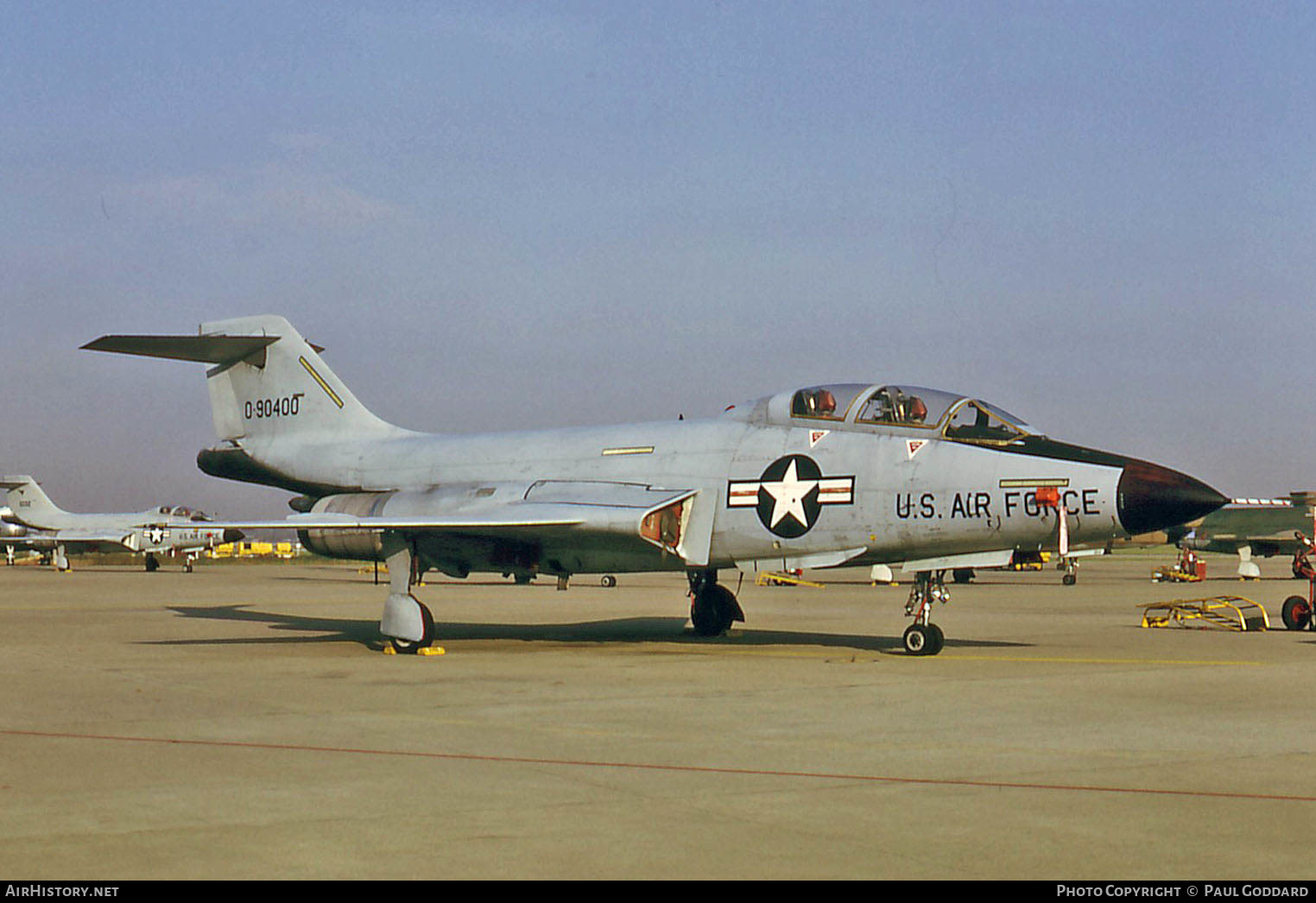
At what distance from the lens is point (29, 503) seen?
7150cm

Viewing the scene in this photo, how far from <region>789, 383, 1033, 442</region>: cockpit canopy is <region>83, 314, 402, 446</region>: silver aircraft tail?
8.01 meters

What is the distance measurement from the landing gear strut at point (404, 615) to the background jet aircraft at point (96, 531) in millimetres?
40672

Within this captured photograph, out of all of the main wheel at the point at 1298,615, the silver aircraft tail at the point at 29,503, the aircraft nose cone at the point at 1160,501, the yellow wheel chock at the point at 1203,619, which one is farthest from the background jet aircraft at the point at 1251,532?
the silver aircraft tail at the point at 29,503

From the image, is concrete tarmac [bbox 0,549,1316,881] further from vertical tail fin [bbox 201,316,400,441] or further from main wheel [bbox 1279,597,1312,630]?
vertical tail fin [bbox 201,316,400,441]

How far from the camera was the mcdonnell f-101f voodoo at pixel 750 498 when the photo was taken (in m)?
14.1

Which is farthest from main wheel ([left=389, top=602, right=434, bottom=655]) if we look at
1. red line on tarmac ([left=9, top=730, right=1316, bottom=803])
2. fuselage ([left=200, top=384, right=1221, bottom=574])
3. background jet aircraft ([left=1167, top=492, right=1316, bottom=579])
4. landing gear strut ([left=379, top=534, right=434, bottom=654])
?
background jet aircraft ([left=1167, top=492, right=1316, bottom=579])

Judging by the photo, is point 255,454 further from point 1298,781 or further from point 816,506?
point 1298,781

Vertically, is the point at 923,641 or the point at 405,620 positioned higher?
the point at 405,620

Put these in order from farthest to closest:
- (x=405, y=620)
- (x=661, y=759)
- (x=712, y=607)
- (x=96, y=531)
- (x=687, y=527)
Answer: (x=96, y=531) < (x=712, y=607) < (x=687, y=527) < (x=405, y=620) < (x=661, y=759)

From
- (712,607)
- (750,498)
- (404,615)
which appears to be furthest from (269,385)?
(750,498)

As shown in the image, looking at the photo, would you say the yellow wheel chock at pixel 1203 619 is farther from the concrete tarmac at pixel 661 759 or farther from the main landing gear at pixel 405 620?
the main landing gear at pixel 405 620

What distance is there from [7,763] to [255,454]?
14.1 meters

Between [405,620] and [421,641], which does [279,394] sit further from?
[421,641]

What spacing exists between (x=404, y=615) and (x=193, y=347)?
7.75 meters
